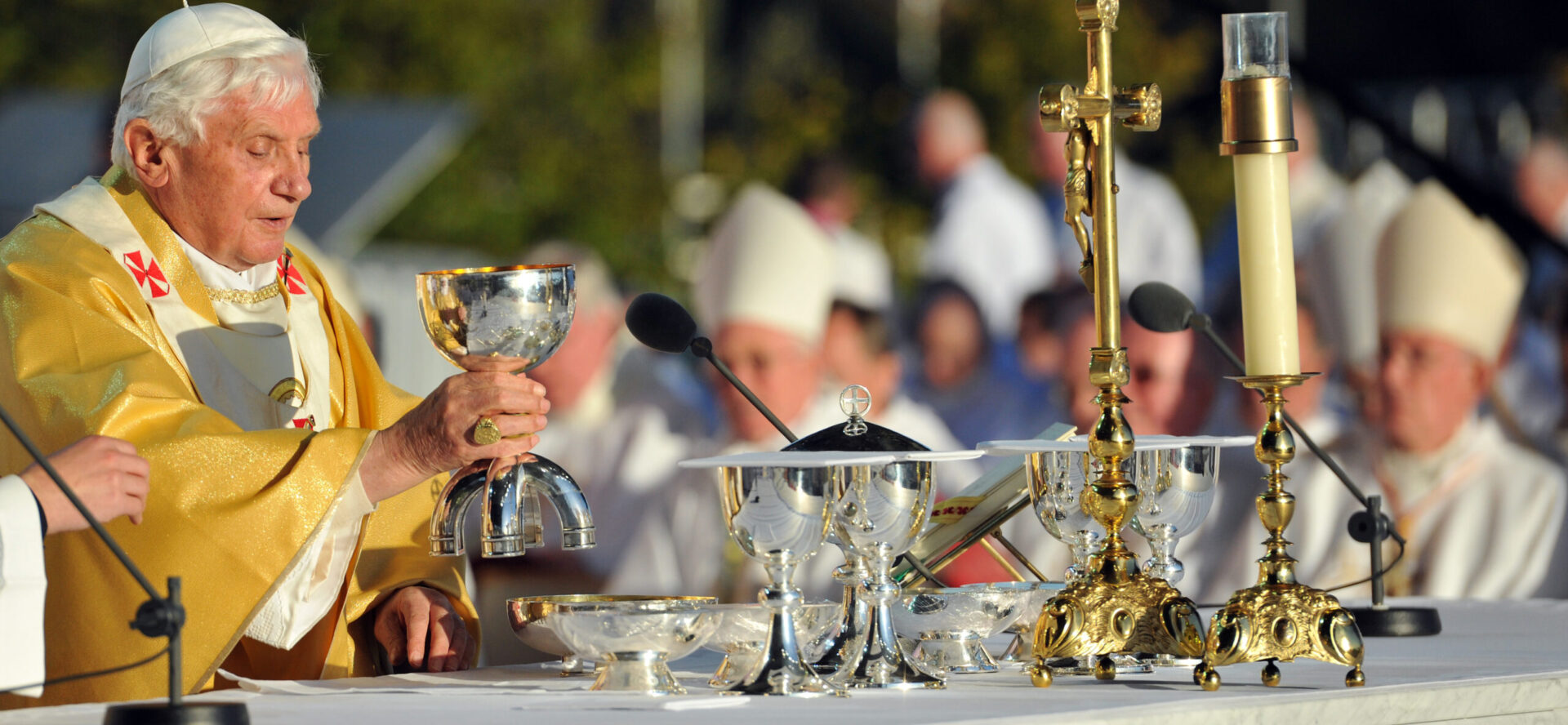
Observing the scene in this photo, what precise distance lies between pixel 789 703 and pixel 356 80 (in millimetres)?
18469

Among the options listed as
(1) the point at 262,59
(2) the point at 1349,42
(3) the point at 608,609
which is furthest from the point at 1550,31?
(3) the point at 608,609

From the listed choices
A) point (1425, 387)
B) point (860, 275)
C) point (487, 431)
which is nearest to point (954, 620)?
point (487, 431)

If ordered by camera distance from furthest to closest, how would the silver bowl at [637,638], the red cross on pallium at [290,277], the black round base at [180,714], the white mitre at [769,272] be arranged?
the white mitre at [769,272] < the red cross on pallium at [290,277] < the silver bowl at [637,638] < the black round base at [180,714]

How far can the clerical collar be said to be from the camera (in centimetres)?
368

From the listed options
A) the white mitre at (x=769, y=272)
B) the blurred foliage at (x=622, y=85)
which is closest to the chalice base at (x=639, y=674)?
the white mitre at (x=769, y=272)

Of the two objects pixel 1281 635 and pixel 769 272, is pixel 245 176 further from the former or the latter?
pixel 769 272

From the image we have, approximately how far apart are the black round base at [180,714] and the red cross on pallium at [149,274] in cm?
142

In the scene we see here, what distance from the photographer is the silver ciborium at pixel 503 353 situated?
2613 millimetres

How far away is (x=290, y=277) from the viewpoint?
12.8ft

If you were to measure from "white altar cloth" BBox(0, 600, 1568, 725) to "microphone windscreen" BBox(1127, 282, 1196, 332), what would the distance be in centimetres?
50

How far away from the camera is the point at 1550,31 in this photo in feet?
40.1

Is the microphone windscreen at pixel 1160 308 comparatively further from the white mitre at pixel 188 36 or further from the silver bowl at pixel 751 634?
the white mitre at pixel 188 36

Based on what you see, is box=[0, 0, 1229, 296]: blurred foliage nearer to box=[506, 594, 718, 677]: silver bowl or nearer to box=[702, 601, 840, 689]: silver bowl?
box=[506, 594, 718, 677]: silver bowl

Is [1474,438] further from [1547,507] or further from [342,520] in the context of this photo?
[342,520]
